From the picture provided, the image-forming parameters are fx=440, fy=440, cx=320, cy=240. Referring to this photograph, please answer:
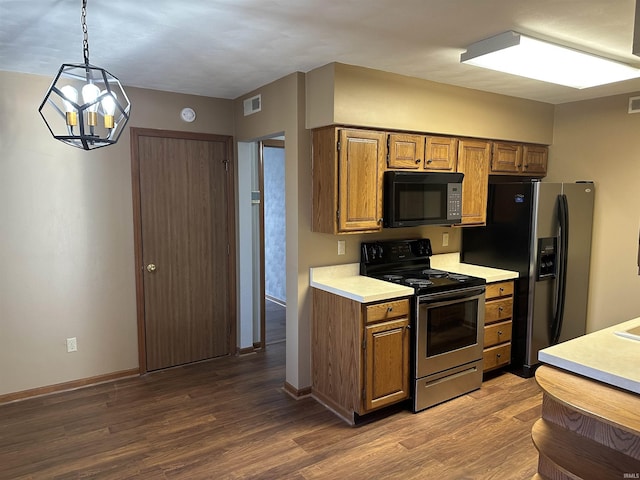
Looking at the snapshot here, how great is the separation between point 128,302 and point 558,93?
4.28 meters

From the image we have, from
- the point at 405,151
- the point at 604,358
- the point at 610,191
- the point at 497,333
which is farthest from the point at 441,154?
the point at 604,358

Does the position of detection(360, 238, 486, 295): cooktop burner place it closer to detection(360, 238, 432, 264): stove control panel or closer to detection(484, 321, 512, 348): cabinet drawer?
detection(360, 238, 432, 264): stove control panel

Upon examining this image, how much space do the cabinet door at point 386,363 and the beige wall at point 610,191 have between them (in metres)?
2.30

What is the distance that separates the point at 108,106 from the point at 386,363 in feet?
7.66

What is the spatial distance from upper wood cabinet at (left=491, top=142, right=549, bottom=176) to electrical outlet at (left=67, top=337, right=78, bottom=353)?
3969 millimetres

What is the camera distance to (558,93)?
3.98 m

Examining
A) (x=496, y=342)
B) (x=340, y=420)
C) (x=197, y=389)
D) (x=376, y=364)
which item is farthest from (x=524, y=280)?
(x=197, y=389)

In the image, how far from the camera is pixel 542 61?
9.09 feet

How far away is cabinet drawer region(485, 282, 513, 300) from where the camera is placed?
3.73 m

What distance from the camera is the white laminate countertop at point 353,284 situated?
301 centimetres

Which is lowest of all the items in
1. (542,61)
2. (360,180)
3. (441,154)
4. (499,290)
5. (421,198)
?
(499,290)

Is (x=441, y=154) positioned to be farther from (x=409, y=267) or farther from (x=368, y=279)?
(x=368, y=279)

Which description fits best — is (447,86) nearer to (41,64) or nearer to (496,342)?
(496,342)

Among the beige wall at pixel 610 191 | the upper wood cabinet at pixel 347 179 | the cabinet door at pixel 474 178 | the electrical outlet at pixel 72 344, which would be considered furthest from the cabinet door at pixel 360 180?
the electrical outlet at pixel 72 344
